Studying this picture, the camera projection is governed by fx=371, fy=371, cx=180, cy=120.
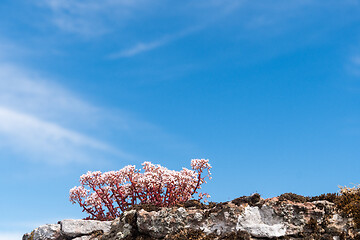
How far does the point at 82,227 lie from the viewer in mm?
12695

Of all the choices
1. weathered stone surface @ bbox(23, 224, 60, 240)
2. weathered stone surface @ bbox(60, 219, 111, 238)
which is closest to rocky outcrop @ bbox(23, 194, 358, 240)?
weathered stone surface @ bbox(60, 219, 111, 238)


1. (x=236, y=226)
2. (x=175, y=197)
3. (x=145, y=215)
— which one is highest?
(x=175, y=197)

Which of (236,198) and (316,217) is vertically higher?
(236,198)

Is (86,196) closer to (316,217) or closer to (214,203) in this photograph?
(214,203)

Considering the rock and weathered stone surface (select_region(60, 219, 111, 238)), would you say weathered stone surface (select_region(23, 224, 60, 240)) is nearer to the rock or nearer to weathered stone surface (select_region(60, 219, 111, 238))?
weathered stone surface (select_region(60, 219, 111, 238))

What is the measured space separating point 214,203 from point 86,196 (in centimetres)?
668

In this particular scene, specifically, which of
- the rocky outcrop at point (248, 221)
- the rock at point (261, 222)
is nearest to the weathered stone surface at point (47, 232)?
the rocky outcrop at point (248, 221)

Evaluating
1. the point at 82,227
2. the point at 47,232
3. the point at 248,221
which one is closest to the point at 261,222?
the point at 248,221

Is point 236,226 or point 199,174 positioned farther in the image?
point 199,174

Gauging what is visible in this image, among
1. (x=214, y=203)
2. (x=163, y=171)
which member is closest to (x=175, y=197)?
(x=163, y=171)

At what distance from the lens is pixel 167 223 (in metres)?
10.4

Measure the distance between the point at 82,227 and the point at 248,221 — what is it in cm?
594

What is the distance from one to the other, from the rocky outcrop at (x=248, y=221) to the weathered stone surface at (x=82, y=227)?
1.92 metres

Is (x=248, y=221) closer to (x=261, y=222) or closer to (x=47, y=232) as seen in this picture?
(x=261, y=222)
